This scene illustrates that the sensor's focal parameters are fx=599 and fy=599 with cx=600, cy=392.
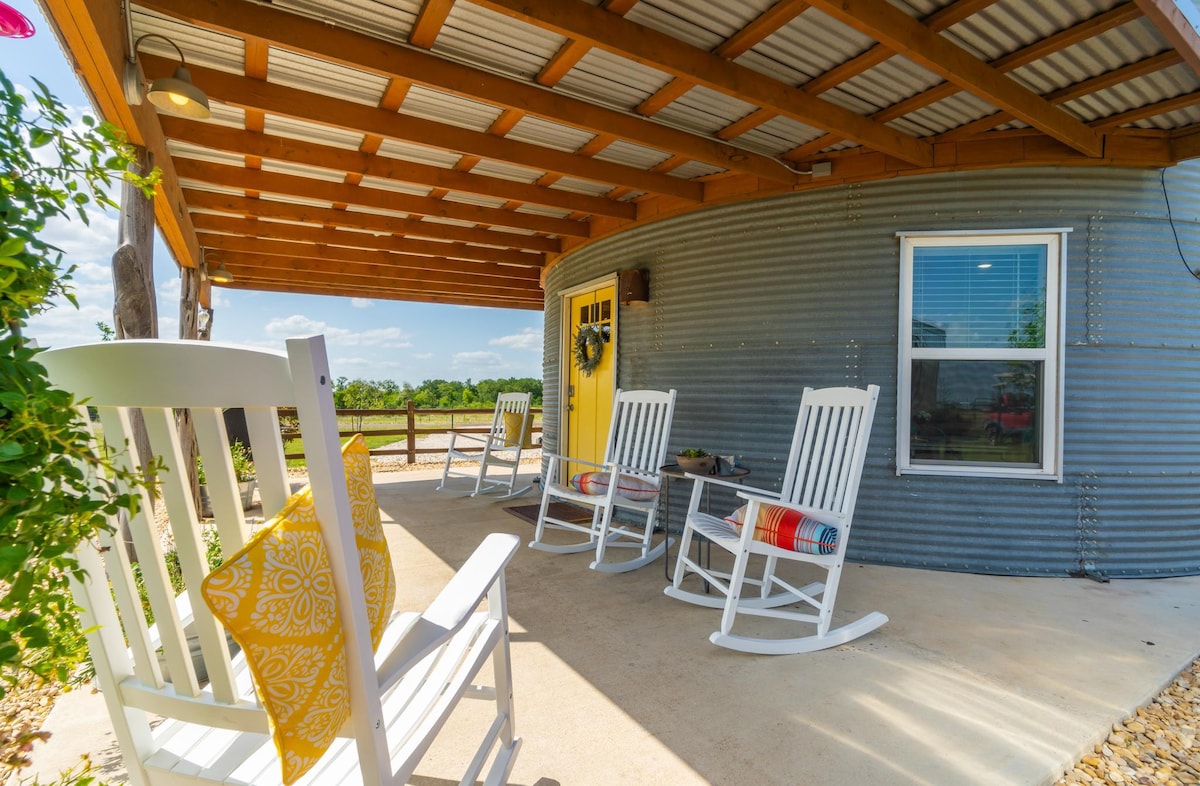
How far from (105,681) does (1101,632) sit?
11.3 feet

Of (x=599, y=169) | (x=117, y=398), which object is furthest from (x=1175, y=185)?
(x=117, y=398)

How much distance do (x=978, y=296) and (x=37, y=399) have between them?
162 inches

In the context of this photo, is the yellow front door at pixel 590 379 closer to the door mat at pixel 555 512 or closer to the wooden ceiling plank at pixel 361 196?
the door mat at pixel 555 512

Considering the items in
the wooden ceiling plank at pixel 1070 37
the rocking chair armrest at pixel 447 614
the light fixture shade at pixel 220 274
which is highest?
the wooden ceiling plank at pixel 1070 37

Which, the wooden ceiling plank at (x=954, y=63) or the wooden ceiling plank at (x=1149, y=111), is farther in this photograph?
the wooden ceiling plank at (x=1149, y=111)

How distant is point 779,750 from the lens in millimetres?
1725

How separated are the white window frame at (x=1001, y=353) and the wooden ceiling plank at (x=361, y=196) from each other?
2861 mm

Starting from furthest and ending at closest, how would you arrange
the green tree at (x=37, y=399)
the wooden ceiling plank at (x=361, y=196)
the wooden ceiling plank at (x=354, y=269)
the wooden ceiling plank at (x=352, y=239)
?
the wooden ceiling plank at (x=354, y=269) → the wooden ceiling plank at (x=352, y=239) → the wooden ceiling plank at (x=361, y=196) → the green tree at (x=37, y=399)

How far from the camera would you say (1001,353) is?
348 cm

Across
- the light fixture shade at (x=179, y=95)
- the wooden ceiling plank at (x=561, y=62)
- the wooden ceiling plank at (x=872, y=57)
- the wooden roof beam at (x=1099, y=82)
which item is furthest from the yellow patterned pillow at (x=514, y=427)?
the wooden roof beam at (x=1099, y=82)

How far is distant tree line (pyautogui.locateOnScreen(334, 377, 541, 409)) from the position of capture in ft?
31.6

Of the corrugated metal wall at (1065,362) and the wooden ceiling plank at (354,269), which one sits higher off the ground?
the wooden ceiling plank at (354,269)

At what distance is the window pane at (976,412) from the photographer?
11.4ft

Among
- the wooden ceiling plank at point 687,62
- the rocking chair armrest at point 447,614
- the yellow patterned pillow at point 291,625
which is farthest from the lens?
the wooden ceiling plank at point 687,62
